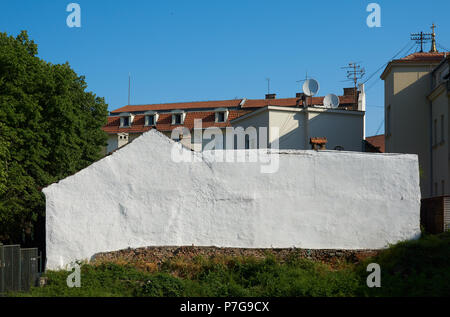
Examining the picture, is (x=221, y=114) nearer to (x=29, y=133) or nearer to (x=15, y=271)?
(x=29, y=133)

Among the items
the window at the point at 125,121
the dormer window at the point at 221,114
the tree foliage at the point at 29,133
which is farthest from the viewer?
the window at the point at 125,121

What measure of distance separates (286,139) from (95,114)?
48.4 ft

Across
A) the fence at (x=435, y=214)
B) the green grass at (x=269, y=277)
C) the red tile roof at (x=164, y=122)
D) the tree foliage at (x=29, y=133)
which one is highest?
the red tile roof at (x=164, y=122)

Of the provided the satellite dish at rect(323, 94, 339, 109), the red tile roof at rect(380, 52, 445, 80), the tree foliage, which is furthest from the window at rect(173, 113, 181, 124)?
the red tile roof at rect(380, 52, 445, 80)

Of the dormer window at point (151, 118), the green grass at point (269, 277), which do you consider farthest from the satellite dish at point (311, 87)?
the dormer window at point (151, 118)

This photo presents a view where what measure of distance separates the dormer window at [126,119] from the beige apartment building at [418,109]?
3532cm

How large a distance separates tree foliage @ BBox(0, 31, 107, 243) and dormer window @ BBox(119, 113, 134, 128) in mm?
28095

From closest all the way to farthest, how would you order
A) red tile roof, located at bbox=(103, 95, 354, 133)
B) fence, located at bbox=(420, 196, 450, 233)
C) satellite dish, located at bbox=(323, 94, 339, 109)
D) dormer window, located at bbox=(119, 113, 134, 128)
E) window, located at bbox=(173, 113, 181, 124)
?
fence, located at bbox=(420, 196, 450, 233) < satellite dish, located at bbox=(323, 94, 339, 109) < red tile roof, located at bbox=(103, 95, 354, 133) < window, located at bbox=(173, 113, 181, 124) < dormer window, located at bbox=(119, 113, 134, 128)

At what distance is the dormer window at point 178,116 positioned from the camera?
189 feet

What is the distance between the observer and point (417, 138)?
28219 mm

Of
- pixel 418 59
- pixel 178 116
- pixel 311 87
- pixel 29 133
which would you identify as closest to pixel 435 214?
pixel 311 87

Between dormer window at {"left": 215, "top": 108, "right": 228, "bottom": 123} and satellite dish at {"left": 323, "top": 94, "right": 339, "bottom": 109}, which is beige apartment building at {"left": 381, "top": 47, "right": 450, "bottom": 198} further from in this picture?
dormer window at {"left": 215, "top": 108, "right": 228, "bottom": 123}

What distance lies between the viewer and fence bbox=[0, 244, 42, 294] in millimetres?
15383

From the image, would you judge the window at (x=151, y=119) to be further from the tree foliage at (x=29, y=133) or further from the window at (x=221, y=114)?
the tree foliage at (x=29, y=133)
